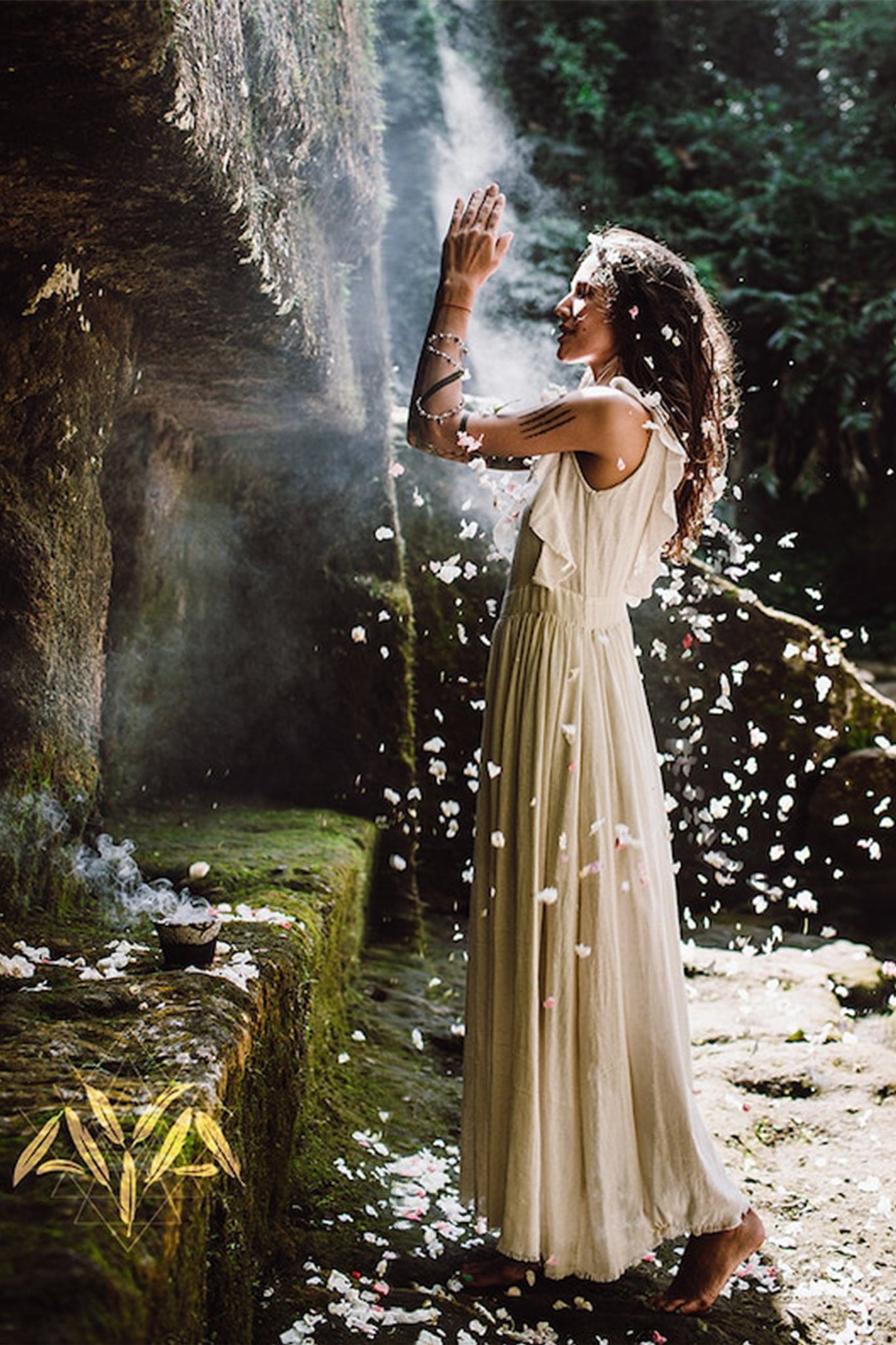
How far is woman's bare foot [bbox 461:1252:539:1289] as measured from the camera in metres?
2.66

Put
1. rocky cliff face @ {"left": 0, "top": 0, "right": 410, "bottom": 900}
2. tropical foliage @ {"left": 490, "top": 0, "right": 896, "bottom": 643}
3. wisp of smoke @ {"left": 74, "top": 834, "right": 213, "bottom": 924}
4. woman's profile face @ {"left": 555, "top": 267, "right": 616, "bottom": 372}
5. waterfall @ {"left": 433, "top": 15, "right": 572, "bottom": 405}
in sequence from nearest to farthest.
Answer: rocky cliff face @ {"left": 0, "top": 0, "right": 410, "bottom": 900}, woman's profile face @ {"left": 555, "top": 267, "right": 616, "bottom": 372}, wisp of smoke @ {"left": 74, "top": 834, "right": 213, "bottom": 924}, waterfall @ {"left": 433, "top": 15, "right": 572, "bottom": 405}, tropical foliage @ {"left": 490, "top": 0, "right": 896, "bottom": 643}

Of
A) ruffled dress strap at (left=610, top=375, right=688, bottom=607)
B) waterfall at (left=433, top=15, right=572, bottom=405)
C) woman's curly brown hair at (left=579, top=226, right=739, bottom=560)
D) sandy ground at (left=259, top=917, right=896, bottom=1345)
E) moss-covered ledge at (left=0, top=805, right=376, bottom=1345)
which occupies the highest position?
waterfall at (left=433, top=15, right=572, bottom=405)

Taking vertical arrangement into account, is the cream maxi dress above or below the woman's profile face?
below

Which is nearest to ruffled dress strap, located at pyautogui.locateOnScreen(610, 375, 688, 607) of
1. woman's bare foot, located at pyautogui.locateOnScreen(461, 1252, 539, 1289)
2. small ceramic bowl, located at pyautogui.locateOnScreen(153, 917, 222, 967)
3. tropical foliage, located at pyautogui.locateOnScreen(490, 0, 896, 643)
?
small ceramic bowl, located at pyautogui.locateOnScreen(153, 917, 222, 967)

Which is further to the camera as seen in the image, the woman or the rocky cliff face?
the woman

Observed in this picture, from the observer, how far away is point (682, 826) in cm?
584

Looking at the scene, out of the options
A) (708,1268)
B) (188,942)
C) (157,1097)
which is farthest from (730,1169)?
(157,1097)

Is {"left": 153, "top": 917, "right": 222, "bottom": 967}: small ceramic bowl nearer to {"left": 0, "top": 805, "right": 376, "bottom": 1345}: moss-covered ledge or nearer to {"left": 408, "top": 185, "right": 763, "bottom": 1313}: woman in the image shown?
{"left": 0, "top": 805, "right": 376, "bottom": 1345}: moss-covered ledge

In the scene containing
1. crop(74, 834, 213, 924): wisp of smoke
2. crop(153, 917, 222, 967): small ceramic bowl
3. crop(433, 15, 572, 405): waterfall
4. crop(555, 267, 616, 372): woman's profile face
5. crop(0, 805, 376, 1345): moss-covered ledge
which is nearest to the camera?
crop(0, 805, 376, 1345): moss-covered ledge

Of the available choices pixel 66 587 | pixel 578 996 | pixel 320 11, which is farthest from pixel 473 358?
pixel 578 996

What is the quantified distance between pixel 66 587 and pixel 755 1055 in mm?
2799

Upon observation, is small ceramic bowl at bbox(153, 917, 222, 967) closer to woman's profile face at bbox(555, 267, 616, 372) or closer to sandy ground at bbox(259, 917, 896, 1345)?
sandy ground at bbox(259, 917, 896, 1345)

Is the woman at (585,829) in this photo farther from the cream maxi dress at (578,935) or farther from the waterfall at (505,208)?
the waterfall at (505,208)

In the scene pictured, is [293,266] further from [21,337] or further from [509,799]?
[509,799]
